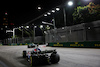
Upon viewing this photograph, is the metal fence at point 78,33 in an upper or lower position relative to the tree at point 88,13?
lower

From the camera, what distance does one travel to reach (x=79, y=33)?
14.0 m

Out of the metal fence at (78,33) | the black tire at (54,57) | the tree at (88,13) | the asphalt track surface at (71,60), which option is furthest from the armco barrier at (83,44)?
the tree at (88,13)

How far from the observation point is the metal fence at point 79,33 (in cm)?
1245

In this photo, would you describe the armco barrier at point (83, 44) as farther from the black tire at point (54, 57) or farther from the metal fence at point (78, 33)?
the black tire at point (54, 57)

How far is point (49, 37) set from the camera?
20172 millimetres

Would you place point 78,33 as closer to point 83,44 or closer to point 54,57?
point 83,44

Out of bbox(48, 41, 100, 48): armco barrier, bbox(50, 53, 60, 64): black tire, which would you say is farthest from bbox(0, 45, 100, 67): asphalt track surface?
bbox(48, 41, 100, 48): armco barrier

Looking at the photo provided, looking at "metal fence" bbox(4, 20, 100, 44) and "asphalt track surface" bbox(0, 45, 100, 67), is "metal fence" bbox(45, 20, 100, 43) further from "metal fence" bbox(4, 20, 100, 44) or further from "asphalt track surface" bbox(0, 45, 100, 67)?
"asphalt track surface" bbox(0, 45, 100, 67)

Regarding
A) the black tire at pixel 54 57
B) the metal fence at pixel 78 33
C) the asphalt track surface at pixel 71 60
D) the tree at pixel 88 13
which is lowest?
the asphalt track surface at pixel 71 60

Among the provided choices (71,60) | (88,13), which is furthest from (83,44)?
(88,13)

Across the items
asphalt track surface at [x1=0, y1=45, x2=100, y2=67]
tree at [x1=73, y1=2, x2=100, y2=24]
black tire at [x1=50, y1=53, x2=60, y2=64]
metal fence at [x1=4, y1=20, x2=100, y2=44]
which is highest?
tree at [x1=73, y1=2, x2=100, y2=24]

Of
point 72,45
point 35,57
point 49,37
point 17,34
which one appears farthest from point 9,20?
point 35,57

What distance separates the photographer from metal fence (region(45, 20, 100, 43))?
12.5 meters

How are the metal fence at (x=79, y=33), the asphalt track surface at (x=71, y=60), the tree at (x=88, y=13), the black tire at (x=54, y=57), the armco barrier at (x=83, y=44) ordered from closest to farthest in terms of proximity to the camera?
the asphalt track surface at (x=71, y=60) < the black tire at (x=54, y=57) < the armco barrier at (x=83, y=44) < the metal fence at (x=79, y=33) < the tree at (x=88, y=13)
